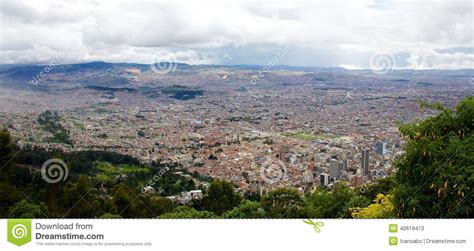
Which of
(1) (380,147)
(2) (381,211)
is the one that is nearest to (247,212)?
(2) (381,211)

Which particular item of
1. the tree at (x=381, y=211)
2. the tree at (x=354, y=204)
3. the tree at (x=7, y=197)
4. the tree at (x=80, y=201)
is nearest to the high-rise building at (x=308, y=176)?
the tree at (x=354, y=204)

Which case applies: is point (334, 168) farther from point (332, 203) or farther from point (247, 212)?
point (247, 212)

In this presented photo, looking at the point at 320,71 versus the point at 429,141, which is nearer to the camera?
the point at 429,141

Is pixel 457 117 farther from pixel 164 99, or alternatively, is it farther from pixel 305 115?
pixel 164 99

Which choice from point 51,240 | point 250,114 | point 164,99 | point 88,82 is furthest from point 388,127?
point 88,82

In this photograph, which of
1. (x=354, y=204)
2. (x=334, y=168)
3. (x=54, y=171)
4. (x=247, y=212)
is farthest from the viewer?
(x=334, y=168)

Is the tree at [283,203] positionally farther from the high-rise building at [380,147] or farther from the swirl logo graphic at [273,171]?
the high-rise building at [380,147]

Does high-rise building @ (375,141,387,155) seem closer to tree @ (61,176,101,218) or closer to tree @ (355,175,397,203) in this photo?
tree @ (355,175,397,203)

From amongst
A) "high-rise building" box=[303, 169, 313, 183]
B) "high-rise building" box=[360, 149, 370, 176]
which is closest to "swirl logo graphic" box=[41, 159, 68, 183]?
"high-rise building" box=[303, 169, 313, 183]
